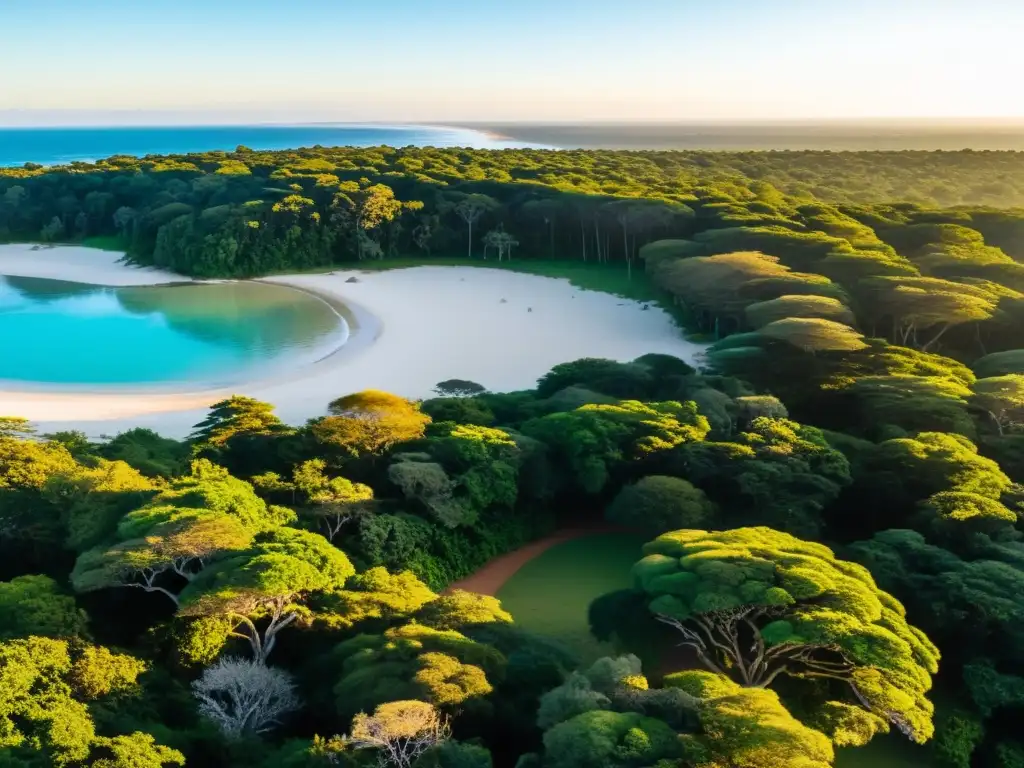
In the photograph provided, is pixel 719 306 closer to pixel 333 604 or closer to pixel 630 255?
pixel 630 255

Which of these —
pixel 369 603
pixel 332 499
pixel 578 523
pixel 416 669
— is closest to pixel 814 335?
pixel 578 523

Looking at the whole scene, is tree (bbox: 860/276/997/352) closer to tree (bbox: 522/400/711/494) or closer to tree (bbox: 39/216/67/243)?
tree (bbox: 522/400/711/494)

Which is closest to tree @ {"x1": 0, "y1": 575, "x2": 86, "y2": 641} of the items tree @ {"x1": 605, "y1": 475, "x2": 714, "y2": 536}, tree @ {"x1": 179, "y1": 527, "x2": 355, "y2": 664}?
tree @ {"x1": 179, "y1": 527, "x2": 355, "y2": 664}

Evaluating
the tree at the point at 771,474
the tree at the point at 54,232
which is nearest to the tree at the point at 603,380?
the tree at the point at 771,474

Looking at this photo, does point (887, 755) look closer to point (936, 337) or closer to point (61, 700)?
point (61, 700)

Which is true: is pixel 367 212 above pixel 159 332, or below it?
above

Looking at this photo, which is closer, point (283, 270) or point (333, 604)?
point (333, 604)

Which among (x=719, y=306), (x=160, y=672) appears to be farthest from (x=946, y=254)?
(x=160, y=672)
